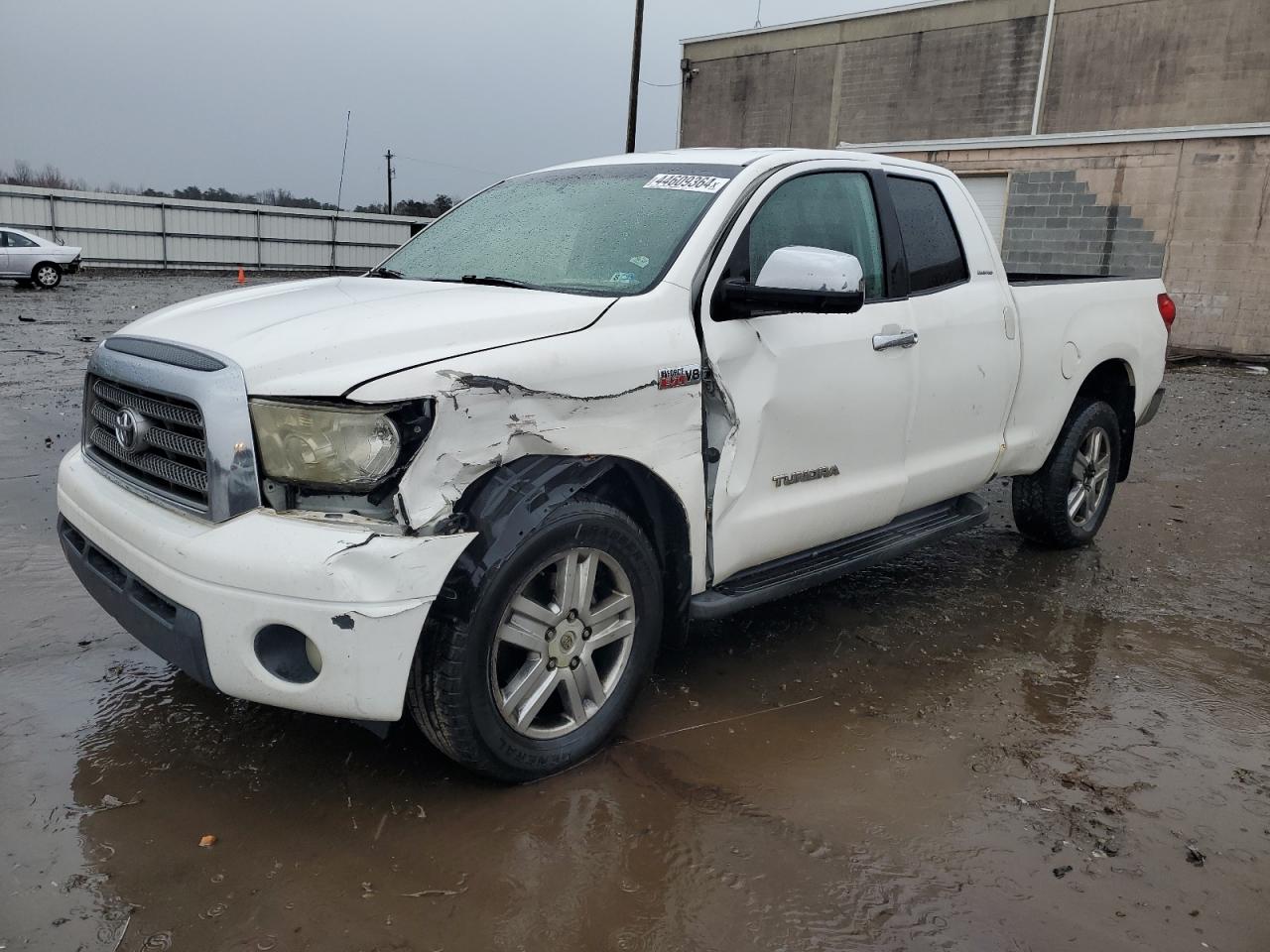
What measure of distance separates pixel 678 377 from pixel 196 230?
110 feet

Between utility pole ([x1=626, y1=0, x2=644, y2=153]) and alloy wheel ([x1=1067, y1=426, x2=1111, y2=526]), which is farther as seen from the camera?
→ utility pole ([x1=626, y1=0, x2=644, y2=153])

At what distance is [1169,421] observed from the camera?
390 inches

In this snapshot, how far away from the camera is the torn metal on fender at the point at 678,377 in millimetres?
2906

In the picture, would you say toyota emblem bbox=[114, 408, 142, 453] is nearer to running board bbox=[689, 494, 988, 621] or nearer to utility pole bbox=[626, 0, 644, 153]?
running board bbox=[689, 494, 988, 621]

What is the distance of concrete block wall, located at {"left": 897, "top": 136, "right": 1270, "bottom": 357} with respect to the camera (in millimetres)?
15562

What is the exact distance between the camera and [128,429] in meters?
2.74

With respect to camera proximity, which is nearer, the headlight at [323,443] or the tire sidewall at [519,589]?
the headlight at [323,443]

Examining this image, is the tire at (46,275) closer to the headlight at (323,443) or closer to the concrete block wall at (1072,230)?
the concrete block wall at (1072,230)

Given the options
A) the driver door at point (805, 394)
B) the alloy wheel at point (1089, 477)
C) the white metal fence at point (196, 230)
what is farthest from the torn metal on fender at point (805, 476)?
the white metal fence at point (196, 230)

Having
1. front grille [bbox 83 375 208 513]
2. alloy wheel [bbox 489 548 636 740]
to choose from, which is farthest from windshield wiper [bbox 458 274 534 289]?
front grille [bbox 83 375 208 513]

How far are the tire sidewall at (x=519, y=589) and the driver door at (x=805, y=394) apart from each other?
0.31m

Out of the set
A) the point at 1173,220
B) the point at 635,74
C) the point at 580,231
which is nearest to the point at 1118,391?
the point at 580,231

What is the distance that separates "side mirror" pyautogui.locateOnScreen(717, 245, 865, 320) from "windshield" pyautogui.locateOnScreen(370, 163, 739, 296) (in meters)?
0.27

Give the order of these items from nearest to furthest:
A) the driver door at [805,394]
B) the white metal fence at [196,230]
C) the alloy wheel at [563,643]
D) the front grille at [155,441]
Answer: the front grille at [155,441], the alloy wheel at [563,643], the driver door at [805,394], the white metal fence at [196,230]
